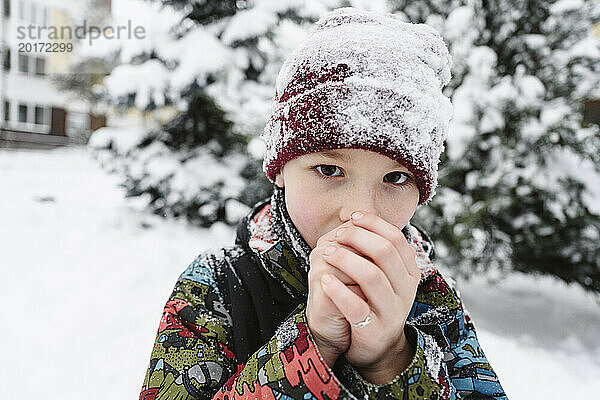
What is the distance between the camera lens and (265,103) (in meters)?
5.27

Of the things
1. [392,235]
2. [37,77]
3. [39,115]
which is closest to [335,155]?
[392,235]

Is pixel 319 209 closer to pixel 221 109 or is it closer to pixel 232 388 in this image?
pixel 232 388

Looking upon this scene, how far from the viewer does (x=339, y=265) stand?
0.74 meters

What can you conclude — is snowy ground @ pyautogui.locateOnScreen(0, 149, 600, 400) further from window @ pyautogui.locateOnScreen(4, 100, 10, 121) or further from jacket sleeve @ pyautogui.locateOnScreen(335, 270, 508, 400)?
window @ pyautogui.locateOnScreen(4, 100, 10, 121)

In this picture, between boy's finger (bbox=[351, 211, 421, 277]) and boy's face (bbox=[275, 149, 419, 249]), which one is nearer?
boy's finger (bbox=[351, 211, 421, 277])

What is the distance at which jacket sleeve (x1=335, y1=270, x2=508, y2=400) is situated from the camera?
2.60 ft

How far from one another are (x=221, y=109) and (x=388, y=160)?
16.4 feet

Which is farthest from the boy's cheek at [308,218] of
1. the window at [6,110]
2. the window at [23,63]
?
the window at [23,63]

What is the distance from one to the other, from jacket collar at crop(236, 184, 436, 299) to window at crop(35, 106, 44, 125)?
2640 cm

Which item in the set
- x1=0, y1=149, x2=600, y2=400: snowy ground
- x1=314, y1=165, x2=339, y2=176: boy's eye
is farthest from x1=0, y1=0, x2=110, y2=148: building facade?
x1=314, y1=165, x2=339, y2=176: boy's eye

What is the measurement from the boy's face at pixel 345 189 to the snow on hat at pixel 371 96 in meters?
0.02

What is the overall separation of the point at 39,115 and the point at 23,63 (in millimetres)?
2525

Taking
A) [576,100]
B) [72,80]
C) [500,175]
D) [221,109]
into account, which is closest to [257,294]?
[500,175]

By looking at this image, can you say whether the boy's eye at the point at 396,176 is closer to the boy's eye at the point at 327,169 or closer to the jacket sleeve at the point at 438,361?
the boy's eye at the point at 327,169
